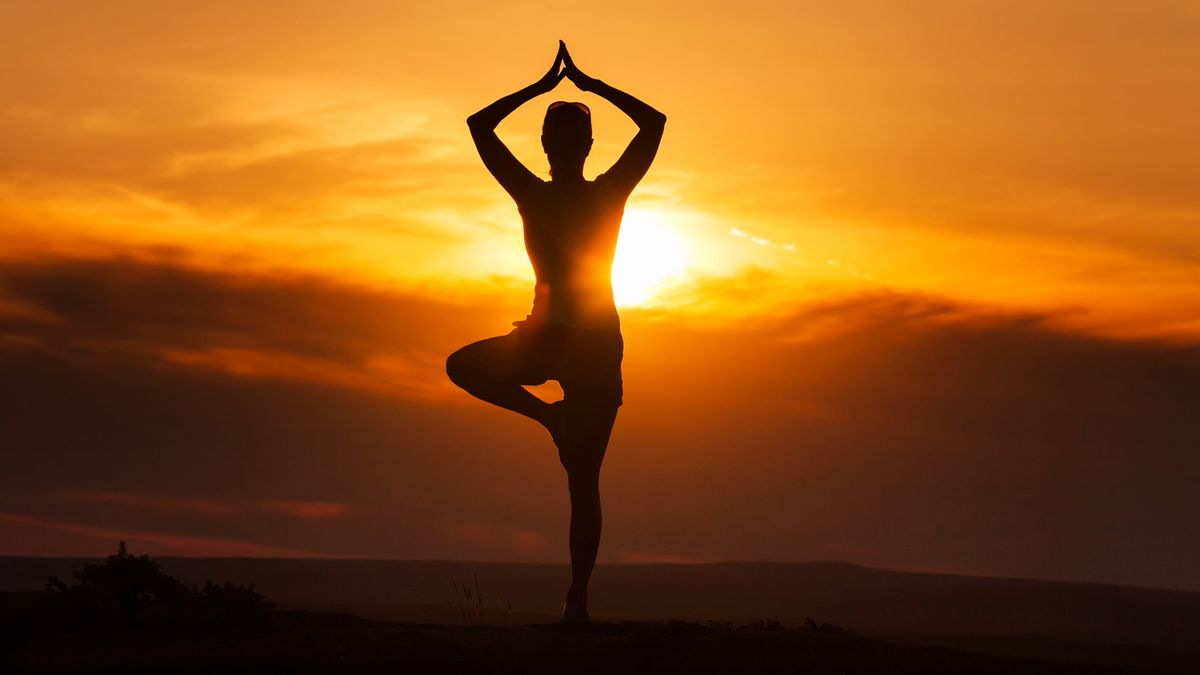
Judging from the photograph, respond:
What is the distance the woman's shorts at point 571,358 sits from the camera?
38.7ft

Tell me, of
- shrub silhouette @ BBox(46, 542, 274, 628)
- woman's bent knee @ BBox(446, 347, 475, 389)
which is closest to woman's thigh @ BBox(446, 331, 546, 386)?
woman's bent knee @ BBox(446, 347, 475, 389)

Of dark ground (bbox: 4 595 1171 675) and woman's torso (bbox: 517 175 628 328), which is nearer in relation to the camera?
dark ground (bbox: 4 595 1171 675)

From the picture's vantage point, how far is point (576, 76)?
11.7 metres

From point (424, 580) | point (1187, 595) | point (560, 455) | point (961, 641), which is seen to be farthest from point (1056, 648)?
point (424, 580)

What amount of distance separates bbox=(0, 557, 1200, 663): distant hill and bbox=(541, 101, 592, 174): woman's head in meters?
20.1

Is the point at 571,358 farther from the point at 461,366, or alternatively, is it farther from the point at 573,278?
the point at 461,366

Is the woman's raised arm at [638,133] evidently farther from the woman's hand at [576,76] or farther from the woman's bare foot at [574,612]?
the woman's bare foot at [574,612]

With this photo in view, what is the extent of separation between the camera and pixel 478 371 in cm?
1203

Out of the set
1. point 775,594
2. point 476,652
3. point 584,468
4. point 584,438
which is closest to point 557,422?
point 584,438

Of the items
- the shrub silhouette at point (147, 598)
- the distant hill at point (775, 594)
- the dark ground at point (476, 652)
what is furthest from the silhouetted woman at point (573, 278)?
the distant hill at point (775, 594)

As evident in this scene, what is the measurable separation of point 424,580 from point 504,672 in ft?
136

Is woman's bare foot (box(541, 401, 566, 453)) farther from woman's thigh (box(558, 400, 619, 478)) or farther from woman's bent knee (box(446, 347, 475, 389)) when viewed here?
woman's bent knee (box(446, 347, 475, 389))

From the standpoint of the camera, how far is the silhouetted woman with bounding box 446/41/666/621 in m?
11.7

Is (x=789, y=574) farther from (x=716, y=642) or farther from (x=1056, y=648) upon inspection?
(x=716, y=642)
